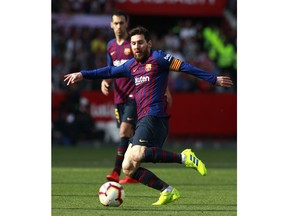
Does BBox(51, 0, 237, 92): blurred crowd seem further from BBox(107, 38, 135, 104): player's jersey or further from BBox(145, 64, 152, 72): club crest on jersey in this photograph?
BBox(145, 64, 152, 72): club crest on jersey

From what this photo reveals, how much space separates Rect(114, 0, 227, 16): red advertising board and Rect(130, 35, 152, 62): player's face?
1749 cm

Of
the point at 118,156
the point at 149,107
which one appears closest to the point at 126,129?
the point at 118,156

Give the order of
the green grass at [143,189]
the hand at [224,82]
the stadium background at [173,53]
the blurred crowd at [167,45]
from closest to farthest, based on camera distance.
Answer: the green grass at [143,189] → the hand at [224,82] → the stadium background at [173,53] → the blurred crowd at [167,45]

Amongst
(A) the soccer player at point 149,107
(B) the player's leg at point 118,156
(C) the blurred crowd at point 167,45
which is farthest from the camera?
(C) the blurred crowd at point 167,45

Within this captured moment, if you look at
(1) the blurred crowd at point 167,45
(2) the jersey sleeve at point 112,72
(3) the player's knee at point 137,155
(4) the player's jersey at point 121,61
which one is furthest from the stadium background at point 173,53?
(3) the player's knee at point 137,155

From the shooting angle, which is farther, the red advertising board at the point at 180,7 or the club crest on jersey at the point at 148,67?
the red advertising board at the point at 180,7

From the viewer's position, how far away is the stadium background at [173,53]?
20953mm

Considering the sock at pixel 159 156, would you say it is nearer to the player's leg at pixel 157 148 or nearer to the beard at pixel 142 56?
the player's leg at pixel 157 148

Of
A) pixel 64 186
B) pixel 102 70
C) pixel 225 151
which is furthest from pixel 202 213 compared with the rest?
pixel 225 151

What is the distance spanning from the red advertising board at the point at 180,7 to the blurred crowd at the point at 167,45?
1.50 feet

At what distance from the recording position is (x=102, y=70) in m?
9.34

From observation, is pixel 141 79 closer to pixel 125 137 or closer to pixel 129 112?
pixel 129 112
